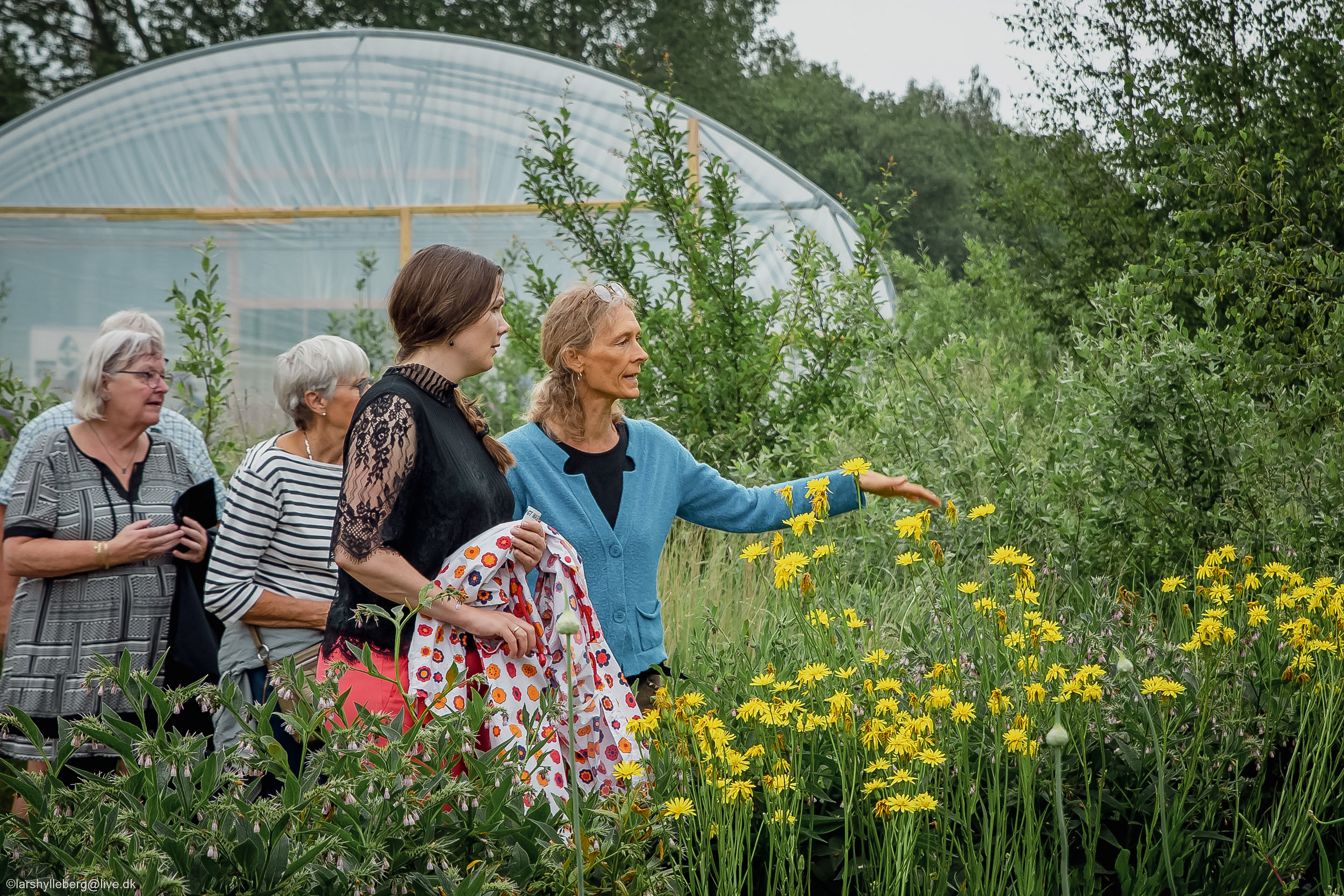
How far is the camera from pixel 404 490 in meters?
2.16

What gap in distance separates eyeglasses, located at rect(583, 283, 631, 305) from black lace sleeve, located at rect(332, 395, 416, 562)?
32.4 inches

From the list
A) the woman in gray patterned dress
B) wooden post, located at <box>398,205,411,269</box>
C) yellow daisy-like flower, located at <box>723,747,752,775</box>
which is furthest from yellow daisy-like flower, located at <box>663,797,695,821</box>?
wooden post, located at <box>398,205,411,269</box>

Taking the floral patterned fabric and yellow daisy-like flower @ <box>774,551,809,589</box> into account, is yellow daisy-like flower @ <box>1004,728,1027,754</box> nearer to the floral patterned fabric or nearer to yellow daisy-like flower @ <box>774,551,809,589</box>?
yellow daisy-like flower @ <box>774,551,809,589</box>

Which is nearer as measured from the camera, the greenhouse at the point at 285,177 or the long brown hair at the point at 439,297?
the long brown hair at the point at 439,297

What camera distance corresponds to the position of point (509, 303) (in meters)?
7.13

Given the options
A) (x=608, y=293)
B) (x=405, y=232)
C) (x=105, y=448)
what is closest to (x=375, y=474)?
(x=608, y=293)

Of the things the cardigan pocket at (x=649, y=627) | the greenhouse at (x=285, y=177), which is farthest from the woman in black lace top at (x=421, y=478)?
the greenhouse at (x=285, y=177)

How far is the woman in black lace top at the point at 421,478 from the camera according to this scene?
6.93 ft

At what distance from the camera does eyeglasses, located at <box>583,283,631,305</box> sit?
2867mm

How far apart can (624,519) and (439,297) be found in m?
0.76

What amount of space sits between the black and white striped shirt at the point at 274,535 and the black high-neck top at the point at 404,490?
96cm

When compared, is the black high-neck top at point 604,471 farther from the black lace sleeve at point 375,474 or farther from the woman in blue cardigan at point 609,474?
the black lace sleeve at point 375,474

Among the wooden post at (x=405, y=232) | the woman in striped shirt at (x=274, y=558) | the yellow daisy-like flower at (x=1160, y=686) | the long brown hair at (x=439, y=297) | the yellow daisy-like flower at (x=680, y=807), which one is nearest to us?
the yellow daisy-like flower at (x=680, y=807)

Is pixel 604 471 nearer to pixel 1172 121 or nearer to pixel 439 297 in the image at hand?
pixel 439 297
